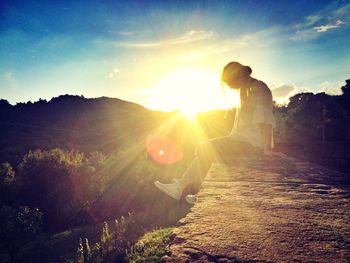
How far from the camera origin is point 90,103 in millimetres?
145875

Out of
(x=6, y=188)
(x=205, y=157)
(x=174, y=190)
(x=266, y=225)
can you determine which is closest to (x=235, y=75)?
(x=205, y=157)

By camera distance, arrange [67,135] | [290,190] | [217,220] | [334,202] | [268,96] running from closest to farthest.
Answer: [217,220] < [334,202] < [290,190] < [268,96] < [67,135]

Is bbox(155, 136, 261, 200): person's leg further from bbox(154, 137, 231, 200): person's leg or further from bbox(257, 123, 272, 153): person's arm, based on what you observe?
bbox(257, 123, 272, 153): person's arm

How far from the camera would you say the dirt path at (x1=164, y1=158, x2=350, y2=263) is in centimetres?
145

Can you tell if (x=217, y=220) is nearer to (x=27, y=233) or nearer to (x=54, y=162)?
(x=27, y=233)

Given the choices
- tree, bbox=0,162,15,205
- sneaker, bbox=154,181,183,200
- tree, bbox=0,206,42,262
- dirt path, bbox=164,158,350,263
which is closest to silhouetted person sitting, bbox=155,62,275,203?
sneaker, bbox=154,181,183,200

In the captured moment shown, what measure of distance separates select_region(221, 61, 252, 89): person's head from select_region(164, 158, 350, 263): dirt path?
7.31ft

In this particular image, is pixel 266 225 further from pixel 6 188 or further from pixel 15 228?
pixel 6 188

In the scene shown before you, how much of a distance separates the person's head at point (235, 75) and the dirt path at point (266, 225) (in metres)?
2.23

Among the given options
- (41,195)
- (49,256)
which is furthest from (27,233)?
(41,195)

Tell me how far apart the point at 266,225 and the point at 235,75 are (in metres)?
3.54

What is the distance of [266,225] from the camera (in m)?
1.85

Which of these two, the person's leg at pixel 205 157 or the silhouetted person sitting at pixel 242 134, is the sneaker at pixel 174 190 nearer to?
the silhouetted person sitting at pixel 242 134

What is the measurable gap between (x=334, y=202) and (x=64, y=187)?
33.5 metres
